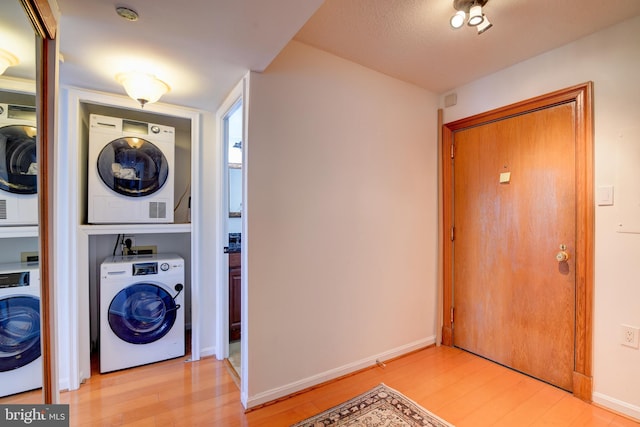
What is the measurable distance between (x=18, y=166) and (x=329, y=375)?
2.16 meters

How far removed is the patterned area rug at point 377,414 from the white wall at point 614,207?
1.18 m

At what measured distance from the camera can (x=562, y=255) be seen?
2.02 meters

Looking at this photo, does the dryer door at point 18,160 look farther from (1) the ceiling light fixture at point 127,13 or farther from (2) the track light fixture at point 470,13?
(2) the track light fixture at point 470,13

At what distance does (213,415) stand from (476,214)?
2.57m

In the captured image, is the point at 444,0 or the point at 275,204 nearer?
the point at 444,0

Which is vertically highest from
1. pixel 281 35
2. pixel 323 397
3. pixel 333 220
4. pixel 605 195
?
pixel 281 35

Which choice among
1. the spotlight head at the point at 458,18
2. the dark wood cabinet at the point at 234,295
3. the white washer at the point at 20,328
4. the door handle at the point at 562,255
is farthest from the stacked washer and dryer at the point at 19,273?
the door handle at the point at 562,255

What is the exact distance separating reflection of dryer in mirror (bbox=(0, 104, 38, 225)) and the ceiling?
0.17 m

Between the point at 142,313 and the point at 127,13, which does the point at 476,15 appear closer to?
the point at 127,13

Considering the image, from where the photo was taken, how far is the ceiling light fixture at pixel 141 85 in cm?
186

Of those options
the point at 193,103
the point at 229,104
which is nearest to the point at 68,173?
the point at 193,103

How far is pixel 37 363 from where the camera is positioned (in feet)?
3.96

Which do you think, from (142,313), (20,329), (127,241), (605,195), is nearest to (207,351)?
(142,313)

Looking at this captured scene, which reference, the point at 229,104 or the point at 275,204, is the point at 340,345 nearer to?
the point at 275,204
